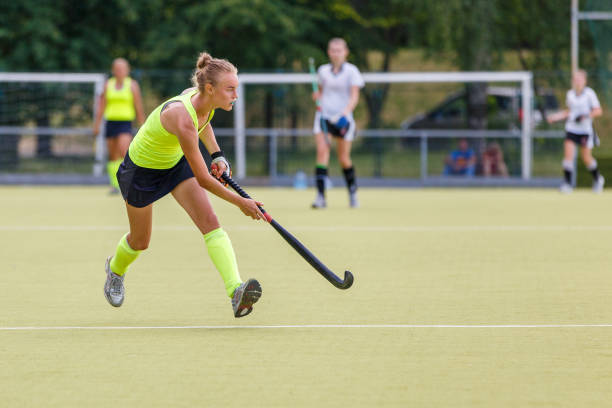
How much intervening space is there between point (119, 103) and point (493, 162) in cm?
735

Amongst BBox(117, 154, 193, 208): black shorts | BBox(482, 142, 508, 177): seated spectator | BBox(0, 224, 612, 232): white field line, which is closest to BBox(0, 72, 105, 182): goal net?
BBox(482, 142, 508, 177): seated spectator

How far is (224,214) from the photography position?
42.3 ft

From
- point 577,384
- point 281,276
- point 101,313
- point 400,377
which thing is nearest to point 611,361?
point 577,384

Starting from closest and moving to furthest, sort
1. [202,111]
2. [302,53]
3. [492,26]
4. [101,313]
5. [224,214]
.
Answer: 1. [202,111]
2. [101,313]
3. [224,214]
4. [492,26]
5. [302,53]

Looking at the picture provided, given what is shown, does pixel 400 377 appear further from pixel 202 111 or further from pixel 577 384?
pixel 202 111

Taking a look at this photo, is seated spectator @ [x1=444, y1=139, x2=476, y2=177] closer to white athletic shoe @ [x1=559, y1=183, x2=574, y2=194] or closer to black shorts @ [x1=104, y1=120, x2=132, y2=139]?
white athletic shoe @ [x1=559, y1=183, x2=574, y2=194]

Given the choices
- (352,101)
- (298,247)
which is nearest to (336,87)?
(352,101)

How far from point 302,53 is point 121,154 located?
10164 millimetres

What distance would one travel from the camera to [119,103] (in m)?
14.9

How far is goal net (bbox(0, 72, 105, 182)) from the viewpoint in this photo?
20609mm

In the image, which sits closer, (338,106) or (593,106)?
(338,106)

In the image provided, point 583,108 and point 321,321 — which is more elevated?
point 583,108

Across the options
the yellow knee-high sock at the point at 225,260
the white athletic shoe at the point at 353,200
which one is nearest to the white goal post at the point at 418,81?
the white athletic shoe at the point at 353,200

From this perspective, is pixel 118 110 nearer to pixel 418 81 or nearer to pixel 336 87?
pixel 336 87
